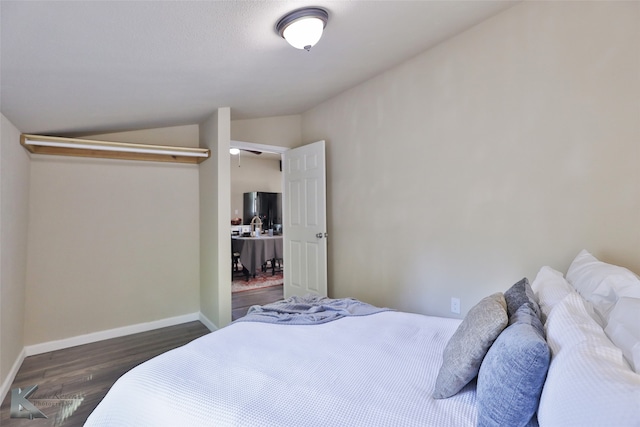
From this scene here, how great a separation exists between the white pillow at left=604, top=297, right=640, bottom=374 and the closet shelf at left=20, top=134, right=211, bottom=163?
330 cm

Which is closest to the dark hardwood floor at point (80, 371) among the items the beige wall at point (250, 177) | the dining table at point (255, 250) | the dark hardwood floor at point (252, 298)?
the dark hardwood floor at point (252, 298)

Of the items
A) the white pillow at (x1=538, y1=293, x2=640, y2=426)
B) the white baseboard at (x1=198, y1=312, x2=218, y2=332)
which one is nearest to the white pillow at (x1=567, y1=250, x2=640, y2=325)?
the white pillow at (x1=538, y1=293, x2=640, y2=426)

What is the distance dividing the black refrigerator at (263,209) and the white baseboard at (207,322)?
162 inches

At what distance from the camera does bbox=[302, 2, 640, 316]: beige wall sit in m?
1.79

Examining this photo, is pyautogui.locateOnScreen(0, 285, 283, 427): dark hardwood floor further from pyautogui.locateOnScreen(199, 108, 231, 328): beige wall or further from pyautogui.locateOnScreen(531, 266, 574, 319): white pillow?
pyautogui.locateOnScreen(531, 266, 574, 319): white pillow

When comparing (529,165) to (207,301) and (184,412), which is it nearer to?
(184,412)

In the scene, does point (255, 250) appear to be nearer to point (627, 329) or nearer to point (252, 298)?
point (252, 298)

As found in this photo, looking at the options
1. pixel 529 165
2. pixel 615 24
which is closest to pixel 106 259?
pixel 529 165

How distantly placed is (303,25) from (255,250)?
441 cm

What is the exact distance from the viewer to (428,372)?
124 cm

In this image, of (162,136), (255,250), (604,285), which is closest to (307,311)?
(604,285)

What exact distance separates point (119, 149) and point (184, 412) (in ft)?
9.04

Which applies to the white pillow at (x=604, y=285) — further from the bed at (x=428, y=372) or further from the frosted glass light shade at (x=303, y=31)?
the frosted glass light shade at (x=303, y=31)

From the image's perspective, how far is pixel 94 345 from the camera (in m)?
3.07
